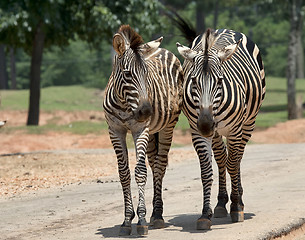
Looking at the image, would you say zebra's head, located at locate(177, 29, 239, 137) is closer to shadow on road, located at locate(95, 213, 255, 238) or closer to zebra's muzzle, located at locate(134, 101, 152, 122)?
zebra's muzzle, located at locate(134, 101, 152, 122)

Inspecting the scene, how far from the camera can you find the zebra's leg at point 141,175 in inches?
310

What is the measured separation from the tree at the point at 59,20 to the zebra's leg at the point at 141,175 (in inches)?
483

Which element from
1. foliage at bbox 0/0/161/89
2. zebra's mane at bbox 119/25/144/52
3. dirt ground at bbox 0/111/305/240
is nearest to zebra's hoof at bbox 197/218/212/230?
dirt ground at bbox 0/111/305/240

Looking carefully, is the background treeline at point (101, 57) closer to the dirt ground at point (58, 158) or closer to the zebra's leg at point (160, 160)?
the dirt ground at point (58, 158)

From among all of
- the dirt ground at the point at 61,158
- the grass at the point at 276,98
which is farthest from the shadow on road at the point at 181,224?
the grass at the point at 276,98

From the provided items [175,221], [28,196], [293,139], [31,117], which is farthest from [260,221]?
[31,117]

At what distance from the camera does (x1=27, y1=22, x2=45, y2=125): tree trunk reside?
2605cm

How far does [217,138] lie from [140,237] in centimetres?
212

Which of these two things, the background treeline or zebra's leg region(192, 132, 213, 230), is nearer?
zebra's leg region(192, 132, 213, 230)

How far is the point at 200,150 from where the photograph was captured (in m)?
8.20

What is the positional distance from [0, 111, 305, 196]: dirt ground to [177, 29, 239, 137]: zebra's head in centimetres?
558

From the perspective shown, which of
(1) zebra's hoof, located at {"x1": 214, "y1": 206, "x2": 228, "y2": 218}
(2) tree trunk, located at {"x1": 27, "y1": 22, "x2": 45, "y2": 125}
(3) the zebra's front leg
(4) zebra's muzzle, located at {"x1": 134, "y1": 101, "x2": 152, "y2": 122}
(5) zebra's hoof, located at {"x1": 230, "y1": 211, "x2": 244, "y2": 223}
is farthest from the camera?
(2) tree trunk, located at {"x1": 27, "y1": 22, "x2": 45, "y2": 125}

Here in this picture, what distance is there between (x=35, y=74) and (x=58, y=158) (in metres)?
9.64

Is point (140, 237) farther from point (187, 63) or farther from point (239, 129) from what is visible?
point (187, 63)
